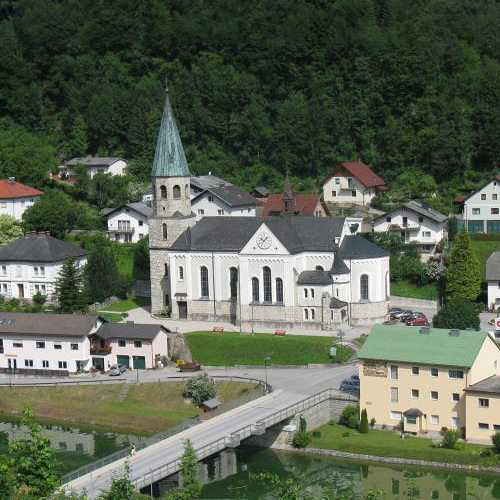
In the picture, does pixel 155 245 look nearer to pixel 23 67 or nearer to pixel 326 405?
pixel 326 405

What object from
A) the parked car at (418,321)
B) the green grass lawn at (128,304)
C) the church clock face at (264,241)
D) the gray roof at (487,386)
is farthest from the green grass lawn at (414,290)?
the gray roof at (487,386)

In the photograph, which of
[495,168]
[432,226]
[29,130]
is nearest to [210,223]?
[432,226]

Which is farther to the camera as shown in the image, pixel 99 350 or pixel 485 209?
pixel 485 209

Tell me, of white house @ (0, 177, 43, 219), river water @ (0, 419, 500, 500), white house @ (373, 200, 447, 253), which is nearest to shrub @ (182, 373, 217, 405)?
river water @ (0, 419, 500, 500)

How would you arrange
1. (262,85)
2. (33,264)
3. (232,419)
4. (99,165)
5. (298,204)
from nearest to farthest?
(232,419), (33,264), (298,204), (99,165), (262,85)

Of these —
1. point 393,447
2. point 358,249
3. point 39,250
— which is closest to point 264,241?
point 358,249

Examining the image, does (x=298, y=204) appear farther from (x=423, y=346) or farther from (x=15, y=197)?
(x=423, y=346)

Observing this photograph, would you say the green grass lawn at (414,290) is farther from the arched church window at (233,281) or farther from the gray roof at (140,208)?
the gray roof at (140,208)
